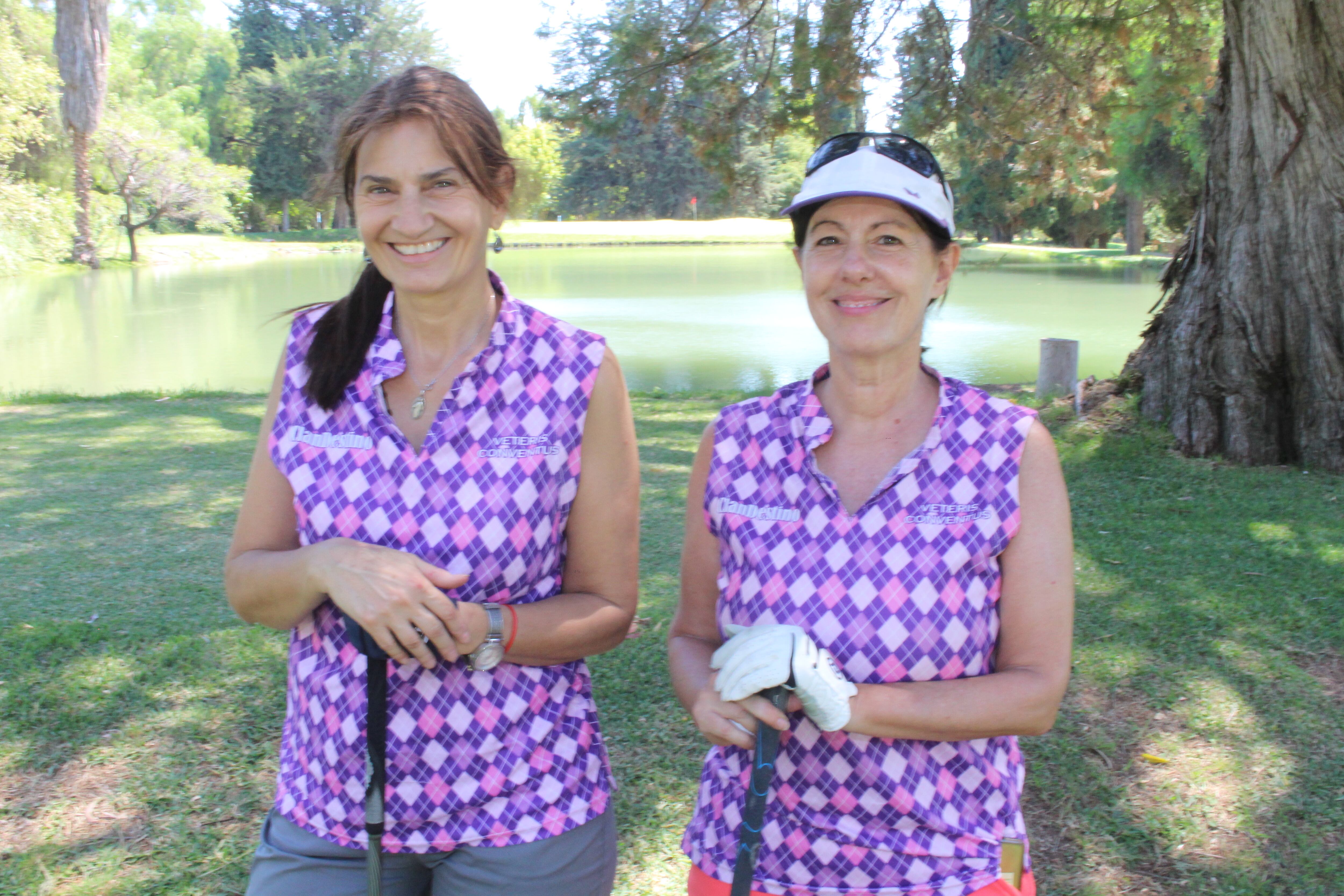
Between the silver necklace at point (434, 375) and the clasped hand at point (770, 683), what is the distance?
0.67 metres

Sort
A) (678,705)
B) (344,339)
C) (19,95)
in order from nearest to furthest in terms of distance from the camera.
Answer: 1. (344,339)
2. (678,705)
3. (19,95)

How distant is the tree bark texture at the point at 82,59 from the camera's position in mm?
25328

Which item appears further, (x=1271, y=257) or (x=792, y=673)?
(x=1271, y=257)

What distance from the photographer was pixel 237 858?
9.64 feet

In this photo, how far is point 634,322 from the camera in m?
18.4

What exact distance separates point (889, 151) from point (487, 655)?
1.06 metres

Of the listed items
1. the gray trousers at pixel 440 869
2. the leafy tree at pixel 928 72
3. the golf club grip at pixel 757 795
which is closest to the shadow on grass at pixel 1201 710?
the golf club grip at pixel 757 795

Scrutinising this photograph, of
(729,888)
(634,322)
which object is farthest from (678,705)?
(634,322)

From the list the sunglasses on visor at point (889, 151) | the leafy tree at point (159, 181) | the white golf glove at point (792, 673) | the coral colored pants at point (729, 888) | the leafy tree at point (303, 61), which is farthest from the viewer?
the leafy tree at point (303, 61)

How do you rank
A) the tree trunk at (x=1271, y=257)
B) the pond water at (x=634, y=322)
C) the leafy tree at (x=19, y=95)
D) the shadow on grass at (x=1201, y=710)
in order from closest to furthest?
the shadow on grass at (x=1201, y=710) < the tree trunk at (x=1271, y=257) < the pond water at (x=634, y=322) < the leafy tree at (x=19, y=95)

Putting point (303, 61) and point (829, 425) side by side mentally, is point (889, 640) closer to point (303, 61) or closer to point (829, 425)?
point (829, 425)

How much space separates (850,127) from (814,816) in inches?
350

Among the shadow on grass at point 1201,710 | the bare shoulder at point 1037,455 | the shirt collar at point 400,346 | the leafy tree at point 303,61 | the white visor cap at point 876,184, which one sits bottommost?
the shadow on grass at point 1201,710

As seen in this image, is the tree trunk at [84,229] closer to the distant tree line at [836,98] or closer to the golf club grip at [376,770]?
the distant tree line at [836,98]
